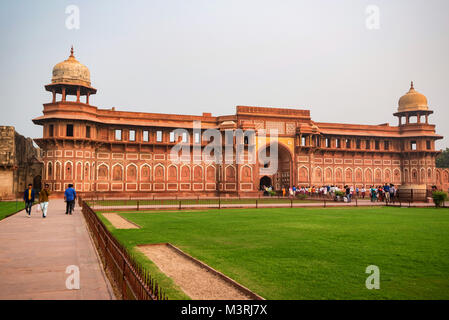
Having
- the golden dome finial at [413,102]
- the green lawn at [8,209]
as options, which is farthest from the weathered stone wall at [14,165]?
the golden dome finial at [413,102]

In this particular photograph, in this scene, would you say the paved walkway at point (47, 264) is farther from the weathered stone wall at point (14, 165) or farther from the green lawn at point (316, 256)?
the weathered stone wall at point (14, 165)

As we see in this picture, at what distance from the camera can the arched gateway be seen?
3578 cm

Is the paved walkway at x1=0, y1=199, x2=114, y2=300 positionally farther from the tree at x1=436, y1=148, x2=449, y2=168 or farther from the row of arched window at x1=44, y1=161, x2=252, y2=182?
the tree at x1=436, y1=148, x2=449, y2=168

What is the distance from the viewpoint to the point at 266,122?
35031mm

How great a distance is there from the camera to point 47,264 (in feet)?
18.3

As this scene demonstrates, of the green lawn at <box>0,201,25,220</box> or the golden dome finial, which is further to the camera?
the golden dome finial

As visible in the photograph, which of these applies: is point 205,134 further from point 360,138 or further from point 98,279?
point 98,279

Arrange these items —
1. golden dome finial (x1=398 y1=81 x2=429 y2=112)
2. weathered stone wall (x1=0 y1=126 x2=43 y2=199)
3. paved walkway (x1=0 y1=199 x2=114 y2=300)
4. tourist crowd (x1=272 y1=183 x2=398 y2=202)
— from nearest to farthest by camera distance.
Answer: paved walkway (x1=0 y1=199 x2=114 y2=300) → tourist crowd (x1=272 y1=183 x2=398 y2=202) → weathered stone wall (x1=0 y1=126 x2=43 y2=199) → golden dome finial (x1=398 y1=81 x2=429 y2=112)

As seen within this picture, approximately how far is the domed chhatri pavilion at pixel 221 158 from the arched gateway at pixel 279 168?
0.34 ft

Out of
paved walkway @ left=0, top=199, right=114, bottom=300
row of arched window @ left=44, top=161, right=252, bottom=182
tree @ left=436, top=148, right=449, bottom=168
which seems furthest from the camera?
tree @ left=436, top=148, right=449, bottom=168

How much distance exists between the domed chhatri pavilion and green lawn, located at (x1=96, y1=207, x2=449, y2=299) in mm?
20846

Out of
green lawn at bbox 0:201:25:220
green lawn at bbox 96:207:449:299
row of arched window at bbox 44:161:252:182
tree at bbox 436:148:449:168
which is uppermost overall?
tree at bbox 436:148:449:168

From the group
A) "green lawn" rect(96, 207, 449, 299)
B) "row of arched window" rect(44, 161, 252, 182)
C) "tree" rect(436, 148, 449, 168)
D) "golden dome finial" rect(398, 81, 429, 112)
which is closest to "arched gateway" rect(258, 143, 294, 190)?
"row of arched window" rect(44, 161, 252, 182)
